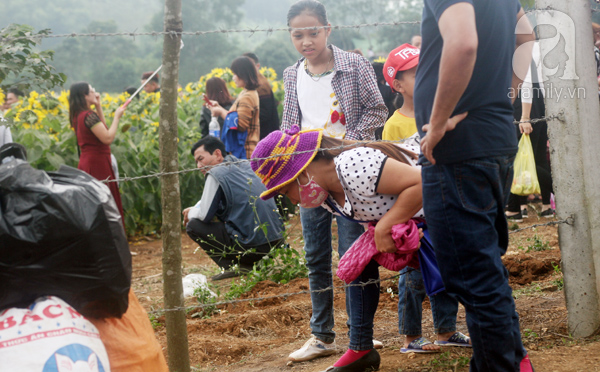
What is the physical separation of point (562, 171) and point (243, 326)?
201 cm

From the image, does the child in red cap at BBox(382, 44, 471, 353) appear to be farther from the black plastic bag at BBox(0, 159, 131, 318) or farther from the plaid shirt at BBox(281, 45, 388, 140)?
the black plastic bag at BBox(0, 159, 131, 318)

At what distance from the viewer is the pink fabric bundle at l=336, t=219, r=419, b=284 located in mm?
2338

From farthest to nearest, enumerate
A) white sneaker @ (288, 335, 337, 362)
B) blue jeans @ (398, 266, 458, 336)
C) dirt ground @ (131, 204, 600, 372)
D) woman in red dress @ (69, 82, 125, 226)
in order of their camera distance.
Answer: woman in red dress @ (69, 82, 125, 226) < white sneaker @ (288, 335, 337, 362) < blue jeans @ (398, 266, 458, 336) < dirt ground @ (131, 204, 600, 372)

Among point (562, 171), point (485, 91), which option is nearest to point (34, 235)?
point (485, 91)

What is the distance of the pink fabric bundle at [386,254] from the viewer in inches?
92.0

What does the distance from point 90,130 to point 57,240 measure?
4.41 m

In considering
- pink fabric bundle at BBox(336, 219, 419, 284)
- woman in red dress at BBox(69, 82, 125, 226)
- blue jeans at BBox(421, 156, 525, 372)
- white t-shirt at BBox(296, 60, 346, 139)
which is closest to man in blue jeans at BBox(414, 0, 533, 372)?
blue jeans at BBox(421, 156, 525, 372)

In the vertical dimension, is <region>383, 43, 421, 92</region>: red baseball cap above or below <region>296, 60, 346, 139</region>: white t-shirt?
above

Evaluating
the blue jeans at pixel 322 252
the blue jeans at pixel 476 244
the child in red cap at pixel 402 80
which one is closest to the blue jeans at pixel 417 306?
the blue jeans at pixel 322 252

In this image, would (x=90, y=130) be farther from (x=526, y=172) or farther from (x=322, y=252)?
(x=526, y=172)

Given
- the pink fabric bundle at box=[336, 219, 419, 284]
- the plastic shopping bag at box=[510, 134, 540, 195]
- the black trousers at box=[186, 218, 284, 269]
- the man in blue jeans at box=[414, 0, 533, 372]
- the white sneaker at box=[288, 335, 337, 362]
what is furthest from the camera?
the plastic shopping bag at box=[510, 134, 540, 195]

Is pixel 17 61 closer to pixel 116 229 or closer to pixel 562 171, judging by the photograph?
pixel 116 229

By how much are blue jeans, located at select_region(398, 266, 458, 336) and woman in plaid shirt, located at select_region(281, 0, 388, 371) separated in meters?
0.34

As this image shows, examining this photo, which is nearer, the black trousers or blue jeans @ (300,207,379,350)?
blue jeans @ (300,207,379,350)
